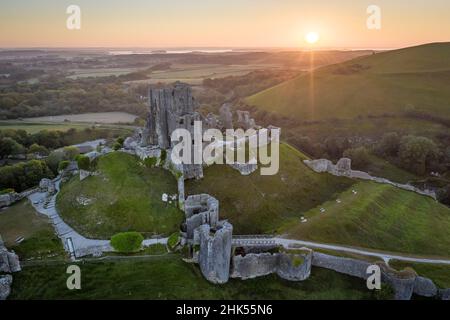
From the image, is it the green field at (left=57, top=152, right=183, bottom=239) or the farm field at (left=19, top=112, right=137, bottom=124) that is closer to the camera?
the green field at (left=57, top=152, right=183, bottom=239)

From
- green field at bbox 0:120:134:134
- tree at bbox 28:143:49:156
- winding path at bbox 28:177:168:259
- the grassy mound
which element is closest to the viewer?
winding path at bbox 28:177:168:259

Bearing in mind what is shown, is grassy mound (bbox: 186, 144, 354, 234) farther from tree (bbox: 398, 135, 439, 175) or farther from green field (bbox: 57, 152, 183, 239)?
tree (bbox: 398, 135, 439, 175)

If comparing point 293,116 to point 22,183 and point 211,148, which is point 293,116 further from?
point 22,183

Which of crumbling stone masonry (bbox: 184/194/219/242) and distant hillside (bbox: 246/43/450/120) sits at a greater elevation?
distant hillside (bbox: 246/43/450/120)

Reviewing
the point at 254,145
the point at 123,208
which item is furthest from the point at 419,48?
the point at 123,208

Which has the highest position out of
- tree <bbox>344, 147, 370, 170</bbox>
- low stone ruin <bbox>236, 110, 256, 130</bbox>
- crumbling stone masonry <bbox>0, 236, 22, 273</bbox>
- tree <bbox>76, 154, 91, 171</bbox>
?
low stone ruin <bbox>236, 110, 256, 130</bbox>

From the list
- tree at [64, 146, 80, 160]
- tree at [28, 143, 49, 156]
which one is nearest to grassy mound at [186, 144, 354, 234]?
tree at [64, 146, 80, 160]

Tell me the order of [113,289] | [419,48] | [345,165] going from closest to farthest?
1. [113,289]
2. [345,165]
3. [419,48]
